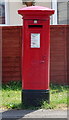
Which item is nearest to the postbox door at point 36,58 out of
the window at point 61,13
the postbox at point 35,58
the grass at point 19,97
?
the postbox at point 35,58

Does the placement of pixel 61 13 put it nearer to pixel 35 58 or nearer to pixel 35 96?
pixel 35 58

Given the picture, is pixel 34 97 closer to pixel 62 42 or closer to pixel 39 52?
pixel 39 52

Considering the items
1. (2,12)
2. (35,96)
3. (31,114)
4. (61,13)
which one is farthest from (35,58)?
(2,12)

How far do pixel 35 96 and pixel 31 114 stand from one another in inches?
20.2

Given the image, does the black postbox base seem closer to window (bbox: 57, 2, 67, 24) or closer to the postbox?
the postbox

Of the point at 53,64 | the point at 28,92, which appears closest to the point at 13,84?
the point at 53,64

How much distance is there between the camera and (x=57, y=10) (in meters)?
12.2

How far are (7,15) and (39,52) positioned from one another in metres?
5.51

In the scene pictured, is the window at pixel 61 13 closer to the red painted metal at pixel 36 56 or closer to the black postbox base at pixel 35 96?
the red painted metal at pixel 36 56

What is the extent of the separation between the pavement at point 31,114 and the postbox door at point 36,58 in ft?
1.77

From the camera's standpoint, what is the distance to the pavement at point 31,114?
6.34m

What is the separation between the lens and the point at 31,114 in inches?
254

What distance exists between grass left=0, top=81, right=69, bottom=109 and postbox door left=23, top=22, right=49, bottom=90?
1.58ft

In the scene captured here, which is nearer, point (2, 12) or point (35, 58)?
point (35, 58)
